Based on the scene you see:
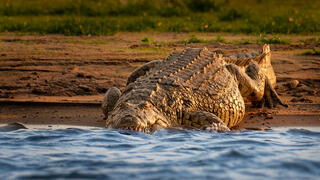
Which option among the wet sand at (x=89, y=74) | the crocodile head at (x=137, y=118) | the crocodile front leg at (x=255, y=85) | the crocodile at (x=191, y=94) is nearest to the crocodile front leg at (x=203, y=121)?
the crocodile at (x=191, y=94)

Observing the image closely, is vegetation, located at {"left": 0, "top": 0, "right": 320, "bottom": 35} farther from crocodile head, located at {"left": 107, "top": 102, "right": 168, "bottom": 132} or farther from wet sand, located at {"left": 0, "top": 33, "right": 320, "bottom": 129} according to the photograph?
crocodile head, located at {"left": 107, "top": 102, "right": 168, "bottom": 132}

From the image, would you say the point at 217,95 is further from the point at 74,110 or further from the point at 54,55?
the point at 54,55

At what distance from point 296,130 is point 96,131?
8.38ft

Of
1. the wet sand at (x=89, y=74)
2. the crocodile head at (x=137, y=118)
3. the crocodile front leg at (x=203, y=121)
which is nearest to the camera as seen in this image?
the crocodile head at (x=137, y=118)

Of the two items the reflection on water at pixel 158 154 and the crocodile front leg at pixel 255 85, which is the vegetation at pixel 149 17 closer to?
the crocodile front leg at pixel 255 85

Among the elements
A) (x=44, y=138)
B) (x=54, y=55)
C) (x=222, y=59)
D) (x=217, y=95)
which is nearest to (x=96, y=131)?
(x=44, y=138)

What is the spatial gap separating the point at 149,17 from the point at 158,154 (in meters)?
8.54

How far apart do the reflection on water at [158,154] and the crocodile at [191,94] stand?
6.8 inches

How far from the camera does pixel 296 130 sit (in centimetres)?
624

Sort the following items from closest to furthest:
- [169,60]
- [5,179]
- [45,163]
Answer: [5,179] < [45,163] < [169,60]

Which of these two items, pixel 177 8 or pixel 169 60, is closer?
pixel 169 60

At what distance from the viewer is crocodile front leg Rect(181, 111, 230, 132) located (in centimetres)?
581

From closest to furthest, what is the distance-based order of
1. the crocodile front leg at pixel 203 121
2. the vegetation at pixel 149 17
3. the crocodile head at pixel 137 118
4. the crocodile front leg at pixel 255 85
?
the crocodile head at pixel 137 118 < the crocodile front leg at pixel 203 121 < the crocodile front leg at pixel 255 85 < the vegetation at pixel 149 17

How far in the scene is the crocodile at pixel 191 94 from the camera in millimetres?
5570
